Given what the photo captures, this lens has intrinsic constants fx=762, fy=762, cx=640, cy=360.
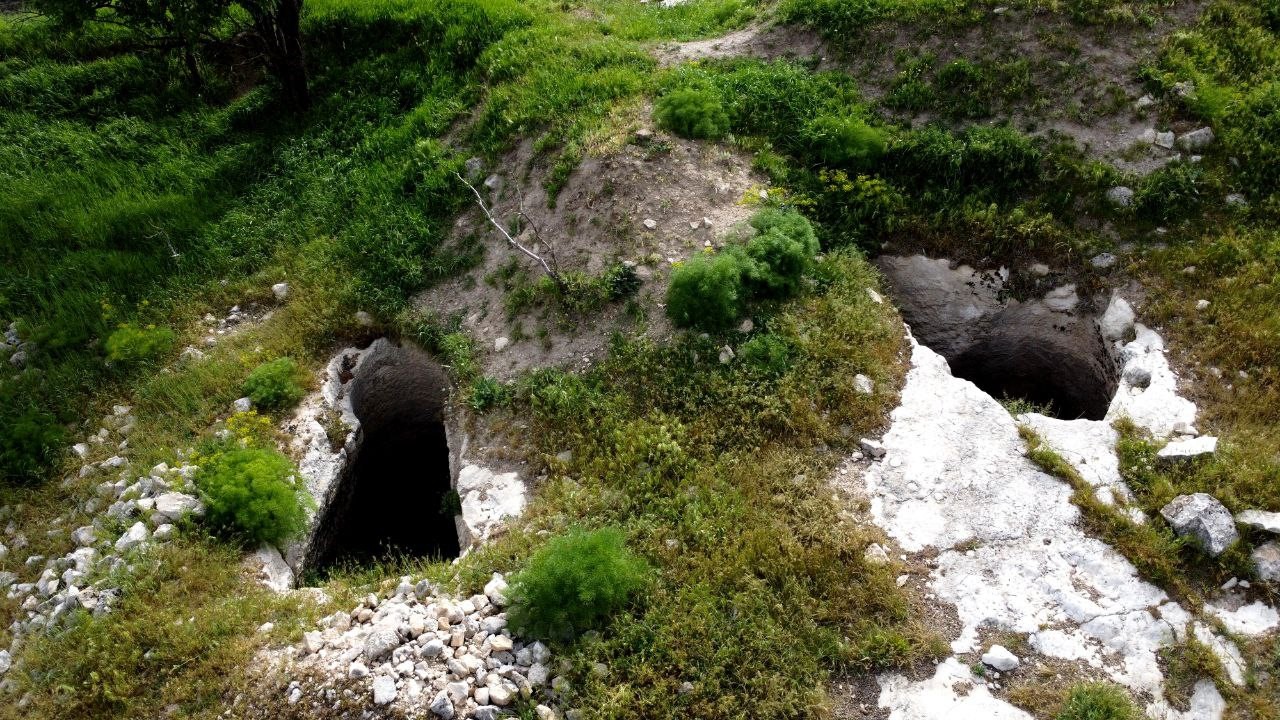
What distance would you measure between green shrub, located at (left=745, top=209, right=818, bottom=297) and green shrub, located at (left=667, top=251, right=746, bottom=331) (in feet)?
0.63

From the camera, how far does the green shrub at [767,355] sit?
786 centimetres

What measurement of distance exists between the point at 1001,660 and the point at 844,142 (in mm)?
6673

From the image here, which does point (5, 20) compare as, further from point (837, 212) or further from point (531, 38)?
point (837, 212)

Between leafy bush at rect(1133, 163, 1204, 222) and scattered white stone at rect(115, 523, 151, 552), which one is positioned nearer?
scattered white stone at rect(115, 523, 151, 552)

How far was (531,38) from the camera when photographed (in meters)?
12.4

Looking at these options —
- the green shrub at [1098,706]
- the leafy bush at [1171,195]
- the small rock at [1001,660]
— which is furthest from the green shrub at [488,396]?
the leafy bush at [1171,195]

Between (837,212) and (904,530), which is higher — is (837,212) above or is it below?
above

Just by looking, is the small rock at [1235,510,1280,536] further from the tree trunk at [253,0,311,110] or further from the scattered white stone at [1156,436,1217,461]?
the tree trunk at [253,0,311,110]

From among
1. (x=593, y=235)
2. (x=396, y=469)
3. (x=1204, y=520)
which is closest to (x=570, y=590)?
(x=593, y=235)

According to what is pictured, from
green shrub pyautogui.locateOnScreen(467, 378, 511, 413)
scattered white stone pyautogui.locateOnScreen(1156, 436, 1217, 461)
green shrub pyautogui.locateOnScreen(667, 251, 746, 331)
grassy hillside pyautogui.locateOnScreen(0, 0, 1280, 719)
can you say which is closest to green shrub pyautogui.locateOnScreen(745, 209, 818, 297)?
green shrub pyautogui.locateOnScreen(667, 251, 746, 331)

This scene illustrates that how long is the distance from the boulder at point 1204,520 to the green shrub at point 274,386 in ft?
28.3

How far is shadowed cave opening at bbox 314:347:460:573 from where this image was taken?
9062mm

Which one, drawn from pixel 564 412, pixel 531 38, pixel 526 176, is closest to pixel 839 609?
pixel 564 412

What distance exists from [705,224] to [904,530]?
4.21 meters
